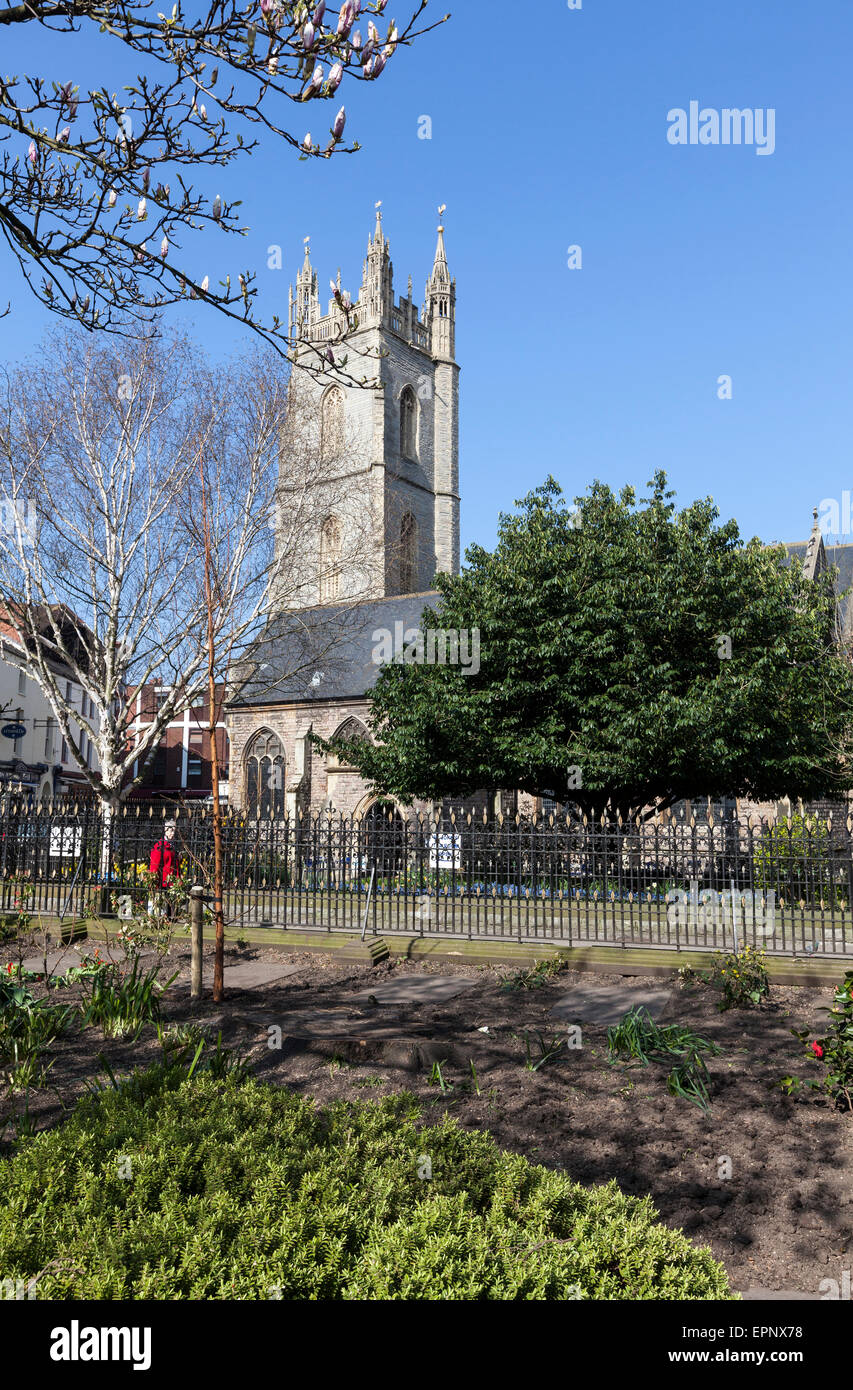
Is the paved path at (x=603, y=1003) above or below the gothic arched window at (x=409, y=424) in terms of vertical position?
below

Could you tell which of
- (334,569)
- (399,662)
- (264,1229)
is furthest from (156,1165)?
(399,662)

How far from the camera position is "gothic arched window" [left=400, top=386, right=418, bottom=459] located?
52531 millimetres

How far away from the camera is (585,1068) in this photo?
263 inches

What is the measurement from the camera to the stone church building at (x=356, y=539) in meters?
23.4

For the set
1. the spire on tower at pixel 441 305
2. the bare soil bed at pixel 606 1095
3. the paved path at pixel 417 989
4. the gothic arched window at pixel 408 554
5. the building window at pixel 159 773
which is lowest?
the paved path at pixel 417 989

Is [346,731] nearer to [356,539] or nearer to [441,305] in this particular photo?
[356,539]

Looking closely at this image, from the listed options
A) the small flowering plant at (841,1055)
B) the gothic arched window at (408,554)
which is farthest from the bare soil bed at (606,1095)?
the gothic arched window at (408,554)

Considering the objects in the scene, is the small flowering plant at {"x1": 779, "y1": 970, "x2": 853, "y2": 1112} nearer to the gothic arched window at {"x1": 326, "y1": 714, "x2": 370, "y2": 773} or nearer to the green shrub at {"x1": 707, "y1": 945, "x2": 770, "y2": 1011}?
the green shrub at {"x1": 707, "y1": 945, "x2": 770, "y2": 1011}

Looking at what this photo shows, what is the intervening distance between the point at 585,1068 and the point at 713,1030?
6.15 ft

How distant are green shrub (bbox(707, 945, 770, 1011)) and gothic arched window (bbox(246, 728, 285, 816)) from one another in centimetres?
2943

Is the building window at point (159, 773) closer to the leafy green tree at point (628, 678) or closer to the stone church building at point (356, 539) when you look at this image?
the stone church building at point (356, 539)

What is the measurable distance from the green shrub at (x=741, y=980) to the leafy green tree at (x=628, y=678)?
12.1 m
